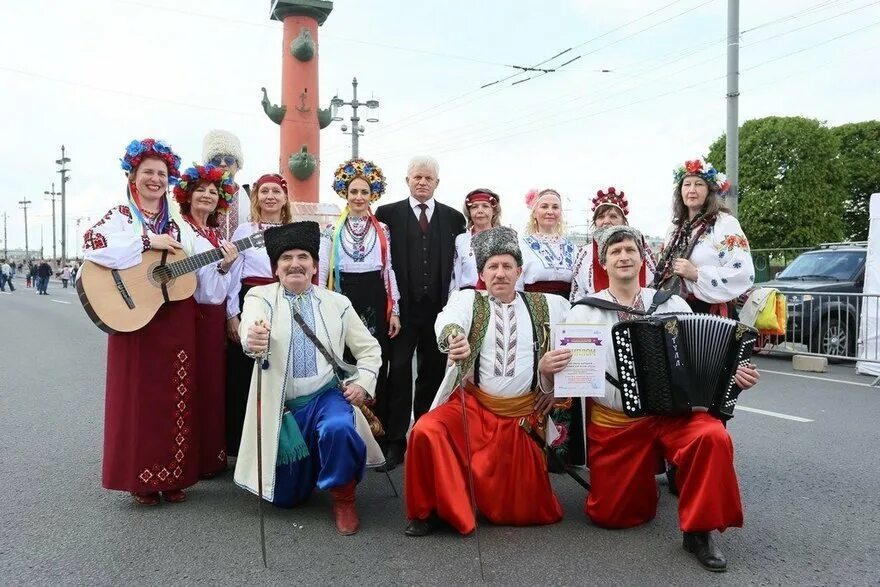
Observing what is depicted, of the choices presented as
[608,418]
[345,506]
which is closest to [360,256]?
[345,506]

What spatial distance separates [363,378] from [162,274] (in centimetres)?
130

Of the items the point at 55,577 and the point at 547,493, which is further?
the point at 547,493

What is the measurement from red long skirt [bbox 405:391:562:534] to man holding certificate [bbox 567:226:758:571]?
0.32 metres

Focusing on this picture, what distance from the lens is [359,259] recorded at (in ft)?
16.5

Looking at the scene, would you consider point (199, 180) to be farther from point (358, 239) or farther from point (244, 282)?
point (358, 239)

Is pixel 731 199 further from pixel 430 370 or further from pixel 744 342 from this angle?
pixel 744 342

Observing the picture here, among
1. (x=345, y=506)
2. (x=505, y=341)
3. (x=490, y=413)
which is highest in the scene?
(x=505, y=341)

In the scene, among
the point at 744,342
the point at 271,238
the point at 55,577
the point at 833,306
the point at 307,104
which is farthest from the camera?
the point at 307,104

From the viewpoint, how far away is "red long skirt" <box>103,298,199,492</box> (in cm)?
407

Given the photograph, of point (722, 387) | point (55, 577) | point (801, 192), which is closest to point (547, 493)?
point (722, 387)

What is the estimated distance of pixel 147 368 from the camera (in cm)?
410

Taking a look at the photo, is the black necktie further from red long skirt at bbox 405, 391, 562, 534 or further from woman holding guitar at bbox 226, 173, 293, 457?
red long skirt at bbox 405, 391, 562, 534

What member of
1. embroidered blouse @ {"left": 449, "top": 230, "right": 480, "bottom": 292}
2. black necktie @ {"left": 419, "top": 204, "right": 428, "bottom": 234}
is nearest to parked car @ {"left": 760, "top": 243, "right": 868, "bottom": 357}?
embroidered blouse @ {"left": 449, "top": 230, "right": 480, "bottom": 292}

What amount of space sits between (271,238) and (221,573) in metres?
1.81
